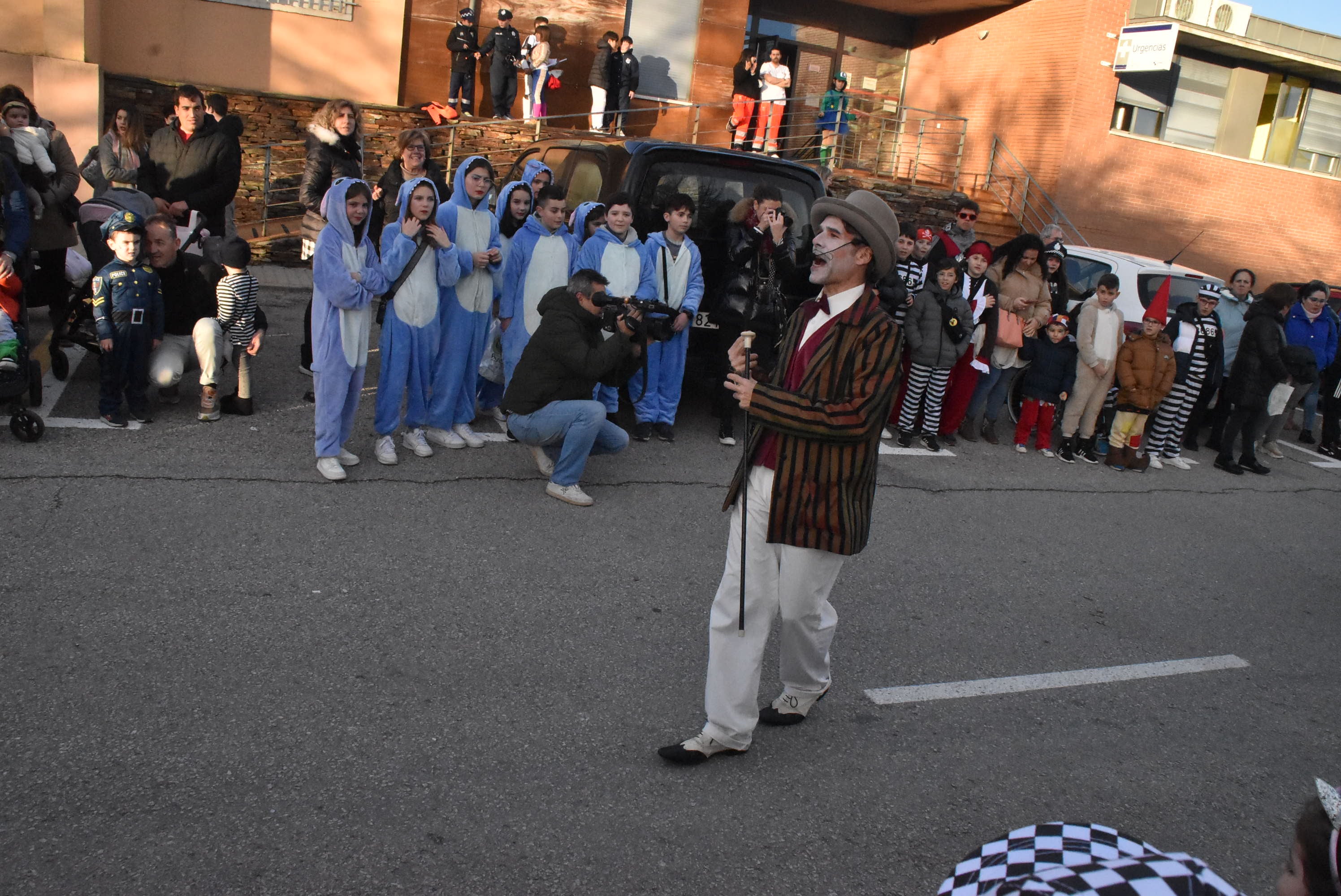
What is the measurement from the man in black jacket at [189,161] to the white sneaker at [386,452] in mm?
3424

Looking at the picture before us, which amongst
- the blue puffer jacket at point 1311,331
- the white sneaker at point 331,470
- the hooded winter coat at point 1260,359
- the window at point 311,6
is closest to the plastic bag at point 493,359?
the white sneaker at point 331,470

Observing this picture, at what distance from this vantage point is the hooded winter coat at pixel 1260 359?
Result: 10.2 metres

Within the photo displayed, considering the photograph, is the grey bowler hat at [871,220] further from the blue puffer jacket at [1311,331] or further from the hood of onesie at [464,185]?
the blue puffer jacket at [1311,331]

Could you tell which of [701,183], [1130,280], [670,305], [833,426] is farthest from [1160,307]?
[833,426]

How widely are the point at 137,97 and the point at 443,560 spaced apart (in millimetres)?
12640

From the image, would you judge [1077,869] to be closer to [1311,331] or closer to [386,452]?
[386,452]

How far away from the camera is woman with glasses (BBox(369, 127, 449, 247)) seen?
291 inches

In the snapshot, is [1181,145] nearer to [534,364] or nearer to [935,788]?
[534,364]

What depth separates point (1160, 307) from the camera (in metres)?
9.73

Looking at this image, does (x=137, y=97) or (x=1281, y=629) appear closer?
(x=1281, y=629)

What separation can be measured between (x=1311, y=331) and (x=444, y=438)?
8.95 meters

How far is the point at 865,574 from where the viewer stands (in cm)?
604

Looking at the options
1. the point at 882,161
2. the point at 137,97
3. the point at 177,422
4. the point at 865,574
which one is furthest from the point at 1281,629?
the point at 882,161

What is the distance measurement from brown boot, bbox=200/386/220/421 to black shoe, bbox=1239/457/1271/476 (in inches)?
363
